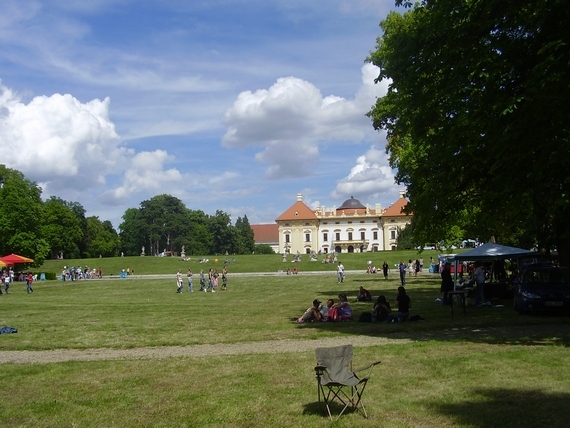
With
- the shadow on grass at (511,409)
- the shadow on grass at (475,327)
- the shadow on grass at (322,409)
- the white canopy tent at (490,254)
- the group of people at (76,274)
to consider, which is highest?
the white canopy tent at (490,254)

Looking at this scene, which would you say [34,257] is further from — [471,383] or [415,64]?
[471,383]

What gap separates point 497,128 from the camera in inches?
583

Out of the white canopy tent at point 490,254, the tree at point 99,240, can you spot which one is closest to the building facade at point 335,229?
the tree at point 99,240

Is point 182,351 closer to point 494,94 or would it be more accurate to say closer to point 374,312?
point 374,312

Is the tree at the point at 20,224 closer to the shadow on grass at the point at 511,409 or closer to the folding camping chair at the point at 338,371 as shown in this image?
the folding camping chair at the point at 338,371

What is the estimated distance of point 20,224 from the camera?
7181cm

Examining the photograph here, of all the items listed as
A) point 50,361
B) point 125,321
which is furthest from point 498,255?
point 50,361

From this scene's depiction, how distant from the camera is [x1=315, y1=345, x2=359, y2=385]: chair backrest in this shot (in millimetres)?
8047

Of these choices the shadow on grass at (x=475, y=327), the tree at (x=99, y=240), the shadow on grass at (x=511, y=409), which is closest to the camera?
the shadow on grass at (x=511, y=409)

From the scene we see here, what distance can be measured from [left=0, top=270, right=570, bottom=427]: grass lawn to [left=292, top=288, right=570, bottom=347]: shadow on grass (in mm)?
47

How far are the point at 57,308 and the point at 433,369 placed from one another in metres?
21.2

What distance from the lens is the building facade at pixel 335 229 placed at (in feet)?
463

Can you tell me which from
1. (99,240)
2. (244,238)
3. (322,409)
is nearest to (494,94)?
(322,409)

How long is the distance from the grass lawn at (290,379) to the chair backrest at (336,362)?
1.57ft
